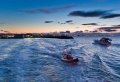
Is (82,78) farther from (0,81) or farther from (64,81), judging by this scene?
(0,81)

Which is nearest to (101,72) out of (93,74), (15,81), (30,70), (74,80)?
(93,74)

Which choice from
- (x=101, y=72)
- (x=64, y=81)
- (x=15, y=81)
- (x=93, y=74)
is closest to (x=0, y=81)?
(x=15, y=81)

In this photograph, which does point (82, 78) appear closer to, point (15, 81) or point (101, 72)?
point (101, 72)

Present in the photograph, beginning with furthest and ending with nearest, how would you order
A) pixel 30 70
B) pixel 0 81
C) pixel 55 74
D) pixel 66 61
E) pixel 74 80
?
pixel 66 61, pixel 30 70, pixel 55 74, pixel 74 80, pixel 0 81

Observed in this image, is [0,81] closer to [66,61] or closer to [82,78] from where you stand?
[82,78]

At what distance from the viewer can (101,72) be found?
5203cm

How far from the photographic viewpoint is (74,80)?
43.2m

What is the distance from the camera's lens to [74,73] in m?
49.6

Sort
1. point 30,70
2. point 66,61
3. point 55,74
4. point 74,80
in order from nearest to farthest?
1. point 74,80
2. point 55,74
3. point 30,70
4. point 66,61

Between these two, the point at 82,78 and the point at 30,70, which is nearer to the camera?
the point at 82,78

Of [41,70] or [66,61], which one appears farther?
[66,61]

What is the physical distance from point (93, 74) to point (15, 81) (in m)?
17.4

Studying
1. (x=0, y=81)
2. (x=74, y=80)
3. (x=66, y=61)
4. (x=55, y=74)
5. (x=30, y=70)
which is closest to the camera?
(x=0, y=81)

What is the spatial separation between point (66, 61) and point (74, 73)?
13.0 m
